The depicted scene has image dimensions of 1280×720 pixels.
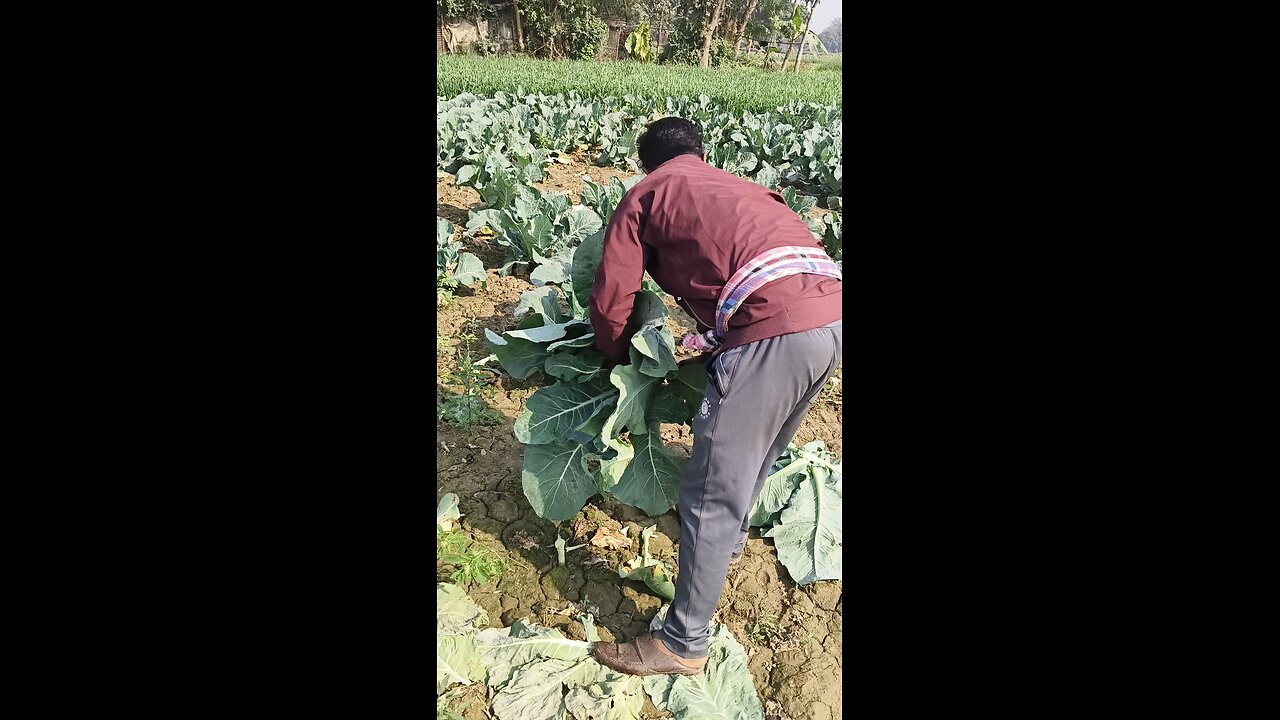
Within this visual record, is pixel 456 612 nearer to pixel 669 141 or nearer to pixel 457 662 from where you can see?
pixel 457 662

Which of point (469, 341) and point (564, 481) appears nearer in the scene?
point (564, 481)

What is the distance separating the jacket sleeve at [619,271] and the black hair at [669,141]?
0.32 metres

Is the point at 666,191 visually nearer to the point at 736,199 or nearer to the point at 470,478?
the point at 736,199

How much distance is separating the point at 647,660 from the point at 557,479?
2.62 feet

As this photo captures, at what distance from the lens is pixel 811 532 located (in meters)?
3.29

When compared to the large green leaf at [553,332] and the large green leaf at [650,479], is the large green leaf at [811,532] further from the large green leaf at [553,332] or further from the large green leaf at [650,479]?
the large green leaf at [553,332]

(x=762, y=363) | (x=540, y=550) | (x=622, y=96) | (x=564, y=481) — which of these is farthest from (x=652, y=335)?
(x=622, y=96)

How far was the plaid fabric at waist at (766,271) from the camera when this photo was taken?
231cm

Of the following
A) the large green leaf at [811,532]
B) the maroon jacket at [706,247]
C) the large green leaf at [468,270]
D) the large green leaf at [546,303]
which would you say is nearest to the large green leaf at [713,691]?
the large green leaf at [811,532]

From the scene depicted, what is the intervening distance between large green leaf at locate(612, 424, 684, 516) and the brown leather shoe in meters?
0.52

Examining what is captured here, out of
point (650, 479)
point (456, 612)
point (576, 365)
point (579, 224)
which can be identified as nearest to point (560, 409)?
point (576, 365)

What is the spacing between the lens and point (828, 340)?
2357 mm
